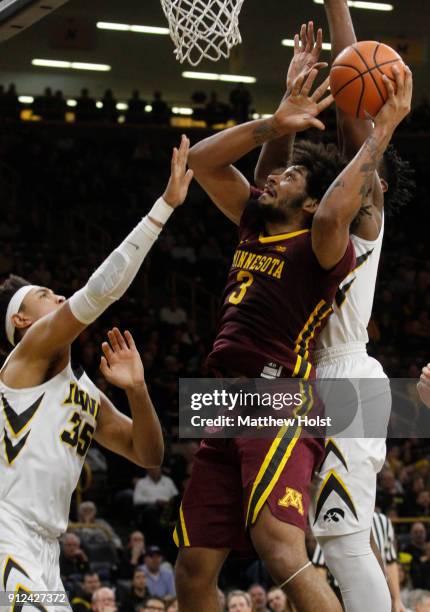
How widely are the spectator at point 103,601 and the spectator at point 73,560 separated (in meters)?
0.99

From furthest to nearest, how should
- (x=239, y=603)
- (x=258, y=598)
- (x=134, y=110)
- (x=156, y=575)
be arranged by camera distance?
1. (x=134, y=110)
2. (x=156, y=575)
3. (x=258, y=598)
4. (x=239, y=603)

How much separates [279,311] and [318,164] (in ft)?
2.50

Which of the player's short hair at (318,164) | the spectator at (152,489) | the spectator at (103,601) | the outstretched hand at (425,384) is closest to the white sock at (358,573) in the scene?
the outstretched hand at (425,384)

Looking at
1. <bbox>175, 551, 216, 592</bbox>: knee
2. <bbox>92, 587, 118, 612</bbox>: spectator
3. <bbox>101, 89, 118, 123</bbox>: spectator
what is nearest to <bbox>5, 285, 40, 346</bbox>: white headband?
<bbox>175, 551, 216, 592</bbox>: knee

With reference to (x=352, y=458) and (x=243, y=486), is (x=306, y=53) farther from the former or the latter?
(x=243, y=486)

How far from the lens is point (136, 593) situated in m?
10.5

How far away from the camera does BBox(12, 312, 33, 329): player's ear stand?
5039 mm

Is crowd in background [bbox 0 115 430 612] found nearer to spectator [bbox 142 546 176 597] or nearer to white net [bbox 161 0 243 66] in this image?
spectator [bbox 142 546 176 597]

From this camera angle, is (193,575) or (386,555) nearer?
(193,575)

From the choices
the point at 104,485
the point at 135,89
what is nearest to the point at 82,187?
the point at 135,89

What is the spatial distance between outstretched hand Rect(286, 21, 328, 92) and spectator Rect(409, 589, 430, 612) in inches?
221

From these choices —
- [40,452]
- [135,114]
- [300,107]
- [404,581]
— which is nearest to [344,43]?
[300,107]

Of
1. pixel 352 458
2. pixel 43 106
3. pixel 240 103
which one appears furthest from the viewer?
pixel 240 103

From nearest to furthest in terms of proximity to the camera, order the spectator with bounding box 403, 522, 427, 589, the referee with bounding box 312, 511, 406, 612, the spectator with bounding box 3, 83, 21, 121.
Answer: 1. the referee with bounding box 312, 511, 406, 612
2. the spectator with bounding box 403, 522, 427, 589
3. the spectator with bounding box 3, 83, 21, 121
